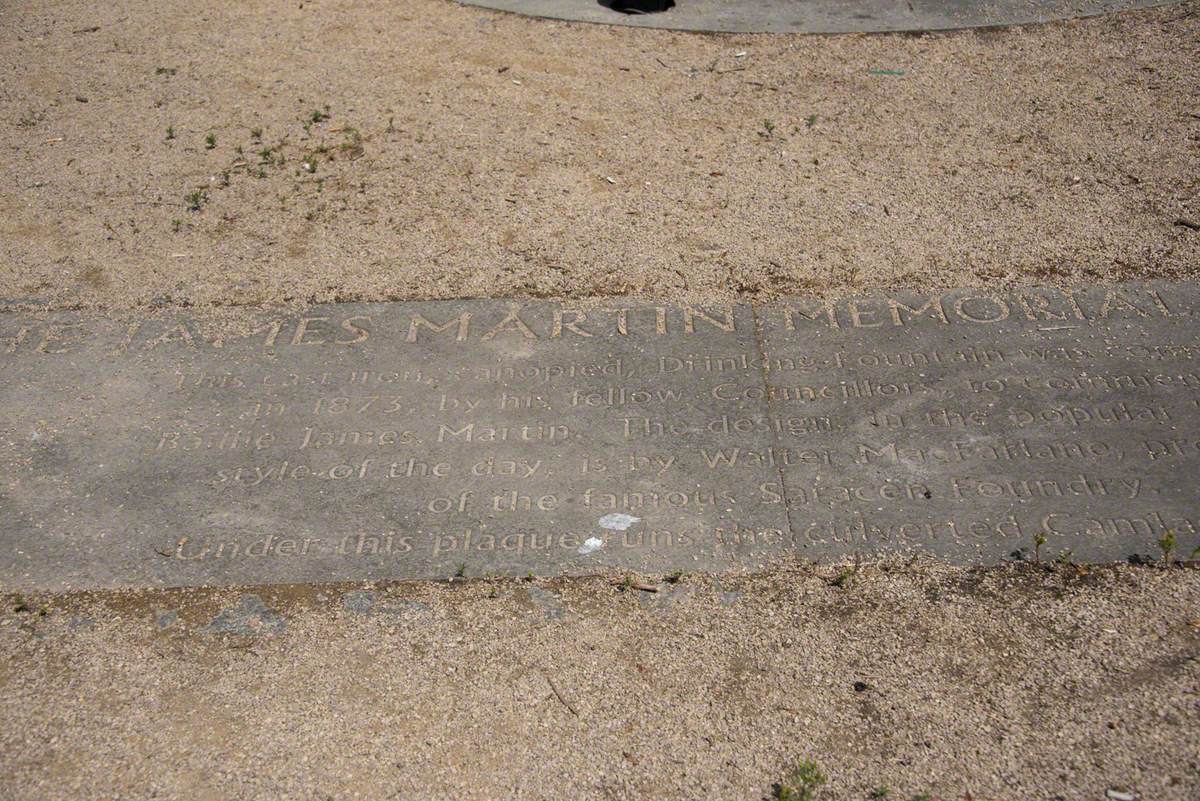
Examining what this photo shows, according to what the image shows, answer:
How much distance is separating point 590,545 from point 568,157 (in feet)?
10.3

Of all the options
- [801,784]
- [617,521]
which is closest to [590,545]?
[617,521]

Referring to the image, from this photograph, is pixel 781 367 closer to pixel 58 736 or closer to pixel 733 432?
pixel 733 432

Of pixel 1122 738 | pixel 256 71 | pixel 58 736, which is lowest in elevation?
pixel 58 736

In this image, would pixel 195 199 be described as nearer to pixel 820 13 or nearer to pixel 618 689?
pixel 618 689

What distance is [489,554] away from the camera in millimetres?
3744

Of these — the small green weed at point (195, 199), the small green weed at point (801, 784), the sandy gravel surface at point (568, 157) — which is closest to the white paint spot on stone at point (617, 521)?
the small green weed at point (801, 784)

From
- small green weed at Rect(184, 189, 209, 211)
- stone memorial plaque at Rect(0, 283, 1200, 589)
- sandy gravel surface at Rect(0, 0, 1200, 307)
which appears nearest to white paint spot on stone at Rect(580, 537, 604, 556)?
stone memorial plaque at Rect(0, 283, 1200, 589)

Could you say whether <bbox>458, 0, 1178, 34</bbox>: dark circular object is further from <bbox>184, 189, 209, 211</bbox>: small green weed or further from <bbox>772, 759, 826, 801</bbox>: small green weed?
<bbox>772, 759, 826, 801</bbox>: small green weed

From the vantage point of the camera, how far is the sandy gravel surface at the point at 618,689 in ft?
9.85

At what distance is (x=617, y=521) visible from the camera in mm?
3838

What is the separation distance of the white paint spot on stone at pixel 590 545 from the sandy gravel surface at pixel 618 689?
0.16 metres

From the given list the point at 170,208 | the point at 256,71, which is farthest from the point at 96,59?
the point at 170,208

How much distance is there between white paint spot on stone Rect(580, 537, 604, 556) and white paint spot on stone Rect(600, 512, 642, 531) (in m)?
0.07

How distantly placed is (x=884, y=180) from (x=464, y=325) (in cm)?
250
